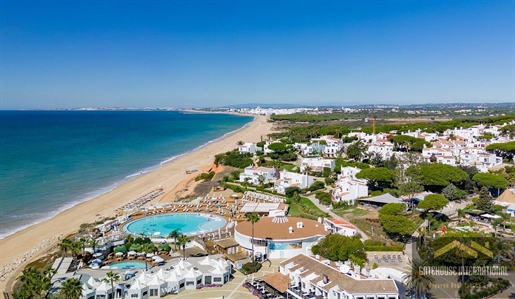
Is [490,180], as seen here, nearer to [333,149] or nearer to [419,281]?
[419,281]

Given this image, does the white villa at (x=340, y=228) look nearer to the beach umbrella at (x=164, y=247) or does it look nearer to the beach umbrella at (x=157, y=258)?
the beach umbrella at (x=164, y=247)

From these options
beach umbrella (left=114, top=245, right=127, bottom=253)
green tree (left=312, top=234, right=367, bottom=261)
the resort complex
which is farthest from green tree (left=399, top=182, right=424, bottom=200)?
beach umbrella (left=114, top=245, right=127, bottom=253)

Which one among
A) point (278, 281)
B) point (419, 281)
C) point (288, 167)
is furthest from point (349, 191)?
point (419, 281)

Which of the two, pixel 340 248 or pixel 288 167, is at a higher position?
pixel 340 248

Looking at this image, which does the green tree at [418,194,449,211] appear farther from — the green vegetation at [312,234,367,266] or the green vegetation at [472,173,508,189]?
the green vegetation at [472,173,508,189]

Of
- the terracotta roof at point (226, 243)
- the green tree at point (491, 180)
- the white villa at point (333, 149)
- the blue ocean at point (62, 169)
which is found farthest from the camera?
the white villa at point (333, 149)

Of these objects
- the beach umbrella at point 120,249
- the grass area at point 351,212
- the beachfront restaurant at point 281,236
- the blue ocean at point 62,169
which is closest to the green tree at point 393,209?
the grass area at point 351,212
